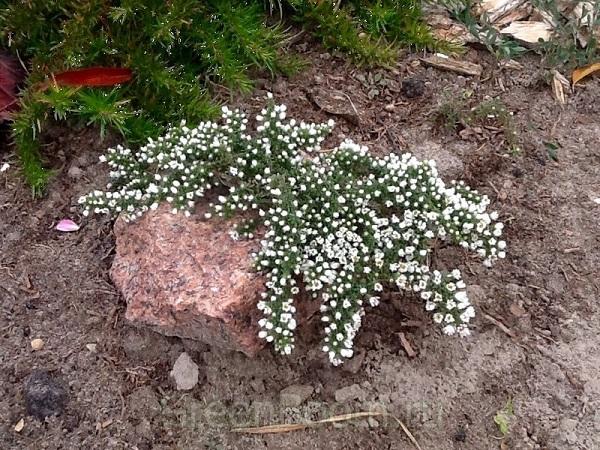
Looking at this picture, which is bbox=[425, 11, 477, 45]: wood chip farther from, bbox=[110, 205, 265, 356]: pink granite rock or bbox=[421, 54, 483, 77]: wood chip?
bbox=[110, 205, 265, 356]: pink granite rock

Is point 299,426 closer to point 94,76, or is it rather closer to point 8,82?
point 94,76

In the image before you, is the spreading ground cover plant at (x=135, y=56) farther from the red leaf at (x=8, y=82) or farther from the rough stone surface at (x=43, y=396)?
the rough stone surface at (x=43, y=396)

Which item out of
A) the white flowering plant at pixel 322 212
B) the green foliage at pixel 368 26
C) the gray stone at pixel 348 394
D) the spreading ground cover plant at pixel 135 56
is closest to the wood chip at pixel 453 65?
the green foliage at pixel 368 26

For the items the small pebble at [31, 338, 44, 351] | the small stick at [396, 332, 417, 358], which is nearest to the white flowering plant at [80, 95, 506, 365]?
the small stick at [396, 332, 417, 358]

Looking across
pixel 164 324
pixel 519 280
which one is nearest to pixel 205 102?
pixel 164 324

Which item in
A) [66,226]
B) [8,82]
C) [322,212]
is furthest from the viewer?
[8,82]

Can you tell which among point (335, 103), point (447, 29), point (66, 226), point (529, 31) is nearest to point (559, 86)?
point (529, 31)
